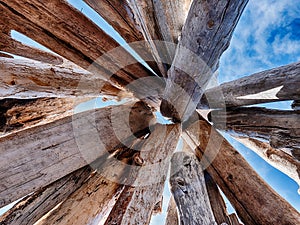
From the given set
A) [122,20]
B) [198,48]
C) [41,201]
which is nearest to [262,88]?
[198,48]

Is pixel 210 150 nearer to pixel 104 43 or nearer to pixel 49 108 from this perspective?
pixel 104 43

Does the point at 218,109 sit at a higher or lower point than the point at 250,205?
higher

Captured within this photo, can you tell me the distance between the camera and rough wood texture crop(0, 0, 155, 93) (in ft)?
5.76

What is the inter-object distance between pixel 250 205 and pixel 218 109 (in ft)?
2.97

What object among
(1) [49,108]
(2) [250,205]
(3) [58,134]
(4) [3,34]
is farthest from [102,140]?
(2) [250,205]

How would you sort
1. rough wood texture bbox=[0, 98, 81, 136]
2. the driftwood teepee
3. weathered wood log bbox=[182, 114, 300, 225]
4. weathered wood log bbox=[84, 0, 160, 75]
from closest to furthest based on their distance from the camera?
1. the driftwood teepee
2. rough wood texture bbox=[0, 98, 81, 136]
3. weathered wood log bbox=[182, 114, 300, 225]
4. weathered wood log bbox=[84, 0, 160, 75]

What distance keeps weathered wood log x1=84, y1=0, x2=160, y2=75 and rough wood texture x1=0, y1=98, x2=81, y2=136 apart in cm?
99

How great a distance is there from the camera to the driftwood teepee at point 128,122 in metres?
1.57

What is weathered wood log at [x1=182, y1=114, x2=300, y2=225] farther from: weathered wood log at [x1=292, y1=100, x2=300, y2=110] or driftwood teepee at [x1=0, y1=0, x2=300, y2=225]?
weathered wood log at [x1=292, y1=100, x2=300, y2=110]

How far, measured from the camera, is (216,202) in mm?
2227

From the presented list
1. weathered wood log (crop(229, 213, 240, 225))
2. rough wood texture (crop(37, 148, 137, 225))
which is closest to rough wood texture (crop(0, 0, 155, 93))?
rough wood texture (crop(37, 148, 137, 225))

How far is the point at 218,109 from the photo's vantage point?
2098 millimetres

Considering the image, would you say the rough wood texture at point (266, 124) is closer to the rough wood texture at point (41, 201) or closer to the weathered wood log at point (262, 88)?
the weathered wood log at point (262, 88)

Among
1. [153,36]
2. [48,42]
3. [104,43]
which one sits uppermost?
[153,36]
